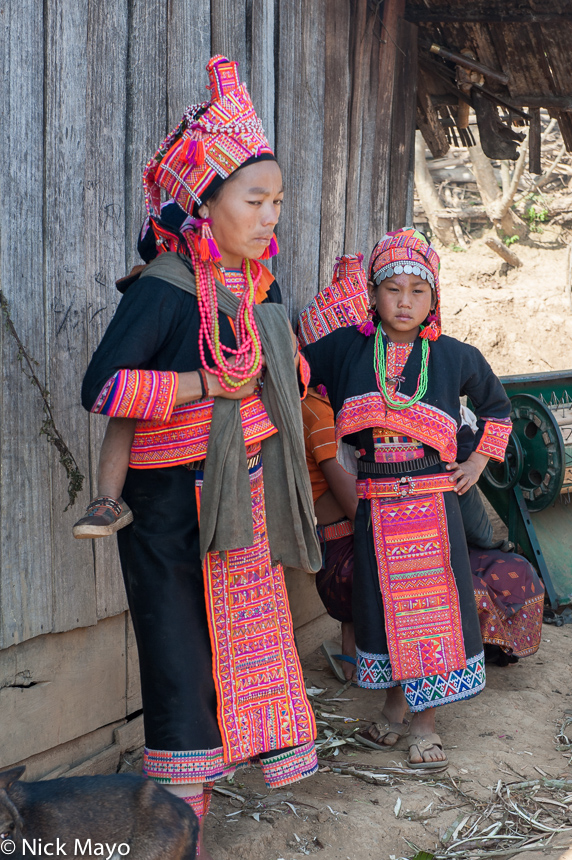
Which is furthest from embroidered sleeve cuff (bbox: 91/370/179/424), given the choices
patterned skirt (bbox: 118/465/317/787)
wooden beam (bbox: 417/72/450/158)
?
wooden beam (bbox: 417/72/450/158)

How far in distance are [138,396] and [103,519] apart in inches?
13.6

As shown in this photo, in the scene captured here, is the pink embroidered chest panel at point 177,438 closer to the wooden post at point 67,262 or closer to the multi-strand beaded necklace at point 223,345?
the multi-strand beaded necklace at point 223,345

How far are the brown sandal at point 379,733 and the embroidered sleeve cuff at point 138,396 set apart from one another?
6.42 feet

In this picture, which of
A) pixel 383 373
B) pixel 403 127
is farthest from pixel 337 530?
pixel 403 127

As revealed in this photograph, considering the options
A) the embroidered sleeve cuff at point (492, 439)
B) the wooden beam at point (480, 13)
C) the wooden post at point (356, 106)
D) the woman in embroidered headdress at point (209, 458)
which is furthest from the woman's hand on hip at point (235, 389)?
the wooden beam at point (480, 13)

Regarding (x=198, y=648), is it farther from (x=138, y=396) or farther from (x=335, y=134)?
(x=335, y=134)

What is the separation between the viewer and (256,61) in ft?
12.4

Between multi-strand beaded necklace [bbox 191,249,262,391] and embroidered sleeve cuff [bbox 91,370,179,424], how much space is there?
0.53 ft

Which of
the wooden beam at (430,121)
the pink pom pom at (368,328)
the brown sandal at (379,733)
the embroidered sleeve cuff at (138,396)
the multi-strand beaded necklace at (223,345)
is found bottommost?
the brown sandal at (379,733)

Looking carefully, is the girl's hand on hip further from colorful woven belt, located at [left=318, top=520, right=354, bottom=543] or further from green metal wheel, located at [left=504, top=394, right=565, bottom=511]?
green metal wheel, located at [left=504, top=394, right=565, bottom=511]

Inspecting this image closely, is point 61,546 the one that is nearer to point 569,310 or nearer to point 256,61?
point 256,61

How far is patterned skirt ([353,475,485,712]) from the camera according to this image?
3.33 m

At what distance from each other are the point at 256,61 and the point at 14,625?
266cm

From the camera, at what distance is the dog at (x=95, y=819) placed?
1830 mm
